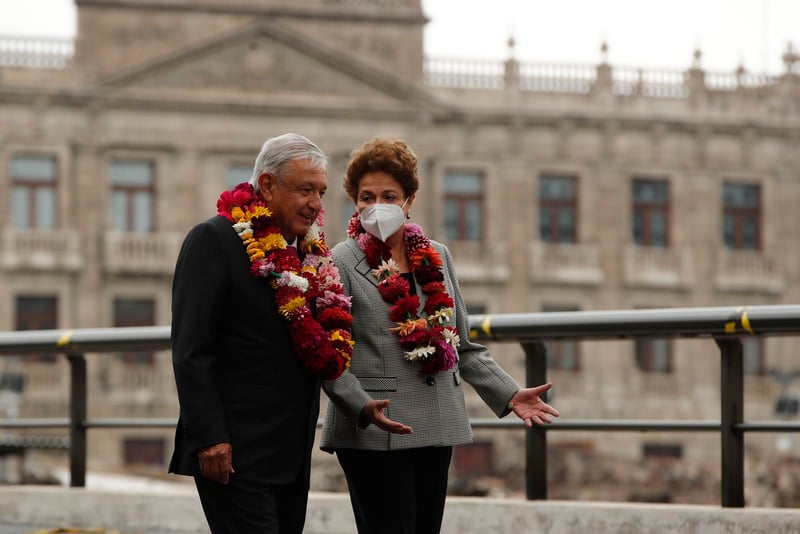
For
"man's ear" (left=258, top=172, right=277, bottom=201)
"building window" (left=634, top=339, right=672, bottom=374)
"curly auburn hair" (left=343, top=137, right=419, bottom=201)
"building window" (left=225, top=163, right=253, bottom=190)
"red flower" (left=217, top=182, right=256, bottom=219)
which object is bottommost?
"building window" (left=634, top=339, right=672, bottom=374)

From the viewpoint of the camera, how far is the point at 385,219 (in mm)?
4711

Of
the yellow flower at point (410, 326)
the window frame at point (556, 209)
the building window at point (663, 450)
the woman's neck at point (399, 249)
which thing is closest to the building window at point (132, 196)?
the window frame at point (556, 209)

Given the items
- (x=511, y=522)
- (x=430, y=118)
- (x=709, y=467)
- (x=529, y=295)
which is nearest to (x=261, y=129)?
(x=430, y=118)

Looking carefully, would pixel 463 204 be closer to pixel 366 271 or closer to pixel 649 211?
pixel 649 211

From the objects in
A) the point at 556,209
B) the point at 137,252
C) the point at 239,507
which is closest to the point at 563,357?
the point at 556,209

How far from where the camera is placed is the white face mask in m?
4.71

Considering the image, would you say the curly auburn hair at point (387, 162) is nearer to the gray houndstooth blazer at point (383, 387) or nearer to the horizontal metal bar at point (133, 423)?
the gray houndstooth blazer at point (383, 387)

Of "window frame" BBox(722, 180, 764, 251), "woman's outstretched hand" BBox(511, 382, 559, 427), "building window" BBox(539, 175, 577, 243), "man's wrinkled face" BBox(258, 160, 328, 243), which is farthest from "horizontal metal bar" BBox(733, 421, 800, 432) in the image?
"window frame" BBox(722, 180, 764, 251)

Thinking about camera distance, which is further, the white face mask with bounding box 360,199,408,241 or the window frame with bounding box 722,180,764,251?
the window frame with bounding box 722,180,764,251

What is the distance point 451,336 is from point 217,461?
0.94 meters

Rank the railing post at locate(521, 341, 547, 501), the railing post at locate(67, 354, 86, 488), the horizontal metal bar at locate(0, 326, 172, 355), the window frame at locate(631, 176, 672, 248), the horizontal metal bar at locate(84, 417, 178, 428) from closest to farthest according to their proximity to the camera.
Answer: the railing post at locate(521, 341, 547, 501) → the horizontal metal bar at locate(0, 326, 172, 355) → the horizontal metal bar at locate(84, 417, 178, 428) → the railing post at locate(67, 354, 86, 488) → the window frame at locate(631, 176, 672, 248)

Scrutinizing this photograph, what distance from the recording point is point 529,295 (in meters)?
38.8

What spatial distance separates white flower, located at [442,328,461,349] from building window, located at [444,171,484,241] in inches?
1342

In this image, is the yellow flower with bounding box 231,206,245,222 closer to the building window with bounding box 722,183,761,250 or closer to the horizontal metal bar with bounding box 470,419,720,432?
the horizontal metal bar with bounding box 470,419,720,432
